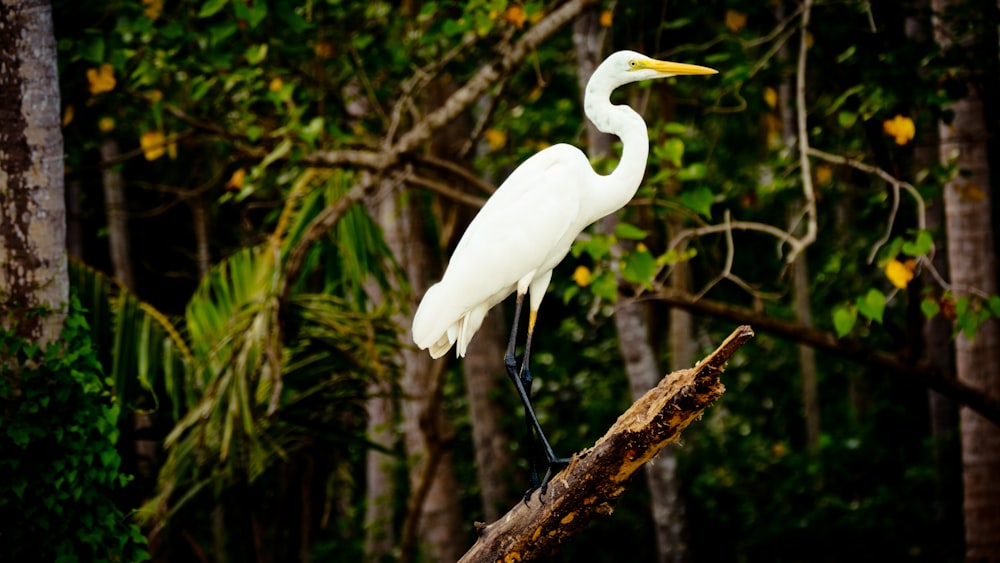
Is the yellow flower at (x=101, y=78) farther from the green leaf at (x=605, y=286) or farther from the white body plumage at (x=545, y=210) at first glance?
the green leaf at (x=605, y=286)

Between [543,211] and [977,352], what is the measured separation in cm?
328

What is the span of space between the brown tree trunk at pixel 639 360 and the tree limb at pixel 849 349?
3.16 ft

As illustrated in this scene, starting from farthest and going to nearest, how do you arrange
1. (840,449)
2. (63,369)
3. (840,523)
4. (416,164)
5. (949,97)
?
(840,449)
(840,523)
(416,164)
(949,97)
(63,369)

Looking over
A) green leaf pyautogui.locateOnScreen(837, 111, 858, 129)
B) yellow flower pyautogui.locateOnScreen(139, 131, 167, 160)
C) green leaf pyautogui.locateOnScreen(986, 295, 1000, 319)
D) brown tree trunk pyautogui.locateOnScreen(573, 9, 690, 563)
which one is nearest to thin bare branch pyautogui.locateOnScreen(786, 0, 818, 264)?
green leaf pyautogui.locateOnScreen(837, 111, 858, 129)

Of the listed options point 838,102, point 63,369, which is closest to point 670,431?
point 63,369

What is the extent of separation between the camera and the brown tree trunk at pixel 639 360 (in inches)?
230

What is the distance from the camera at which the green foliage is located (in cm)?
365

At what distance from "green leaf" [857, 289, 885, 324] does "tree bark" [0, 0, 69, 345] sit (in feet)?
10.1

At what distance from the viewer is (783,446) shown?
30.0 feet


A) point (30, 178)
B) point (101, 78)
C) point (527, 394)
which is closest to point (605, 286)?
point (527, 394)

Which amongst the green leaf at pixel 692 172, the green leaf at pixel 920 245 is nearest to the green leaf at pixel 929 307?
the green leaf at pixel 920 245

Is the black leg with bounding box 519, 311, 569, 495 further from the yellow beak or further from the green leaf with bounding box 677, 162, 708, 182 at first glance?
the green leaf with bounding box 677, 162, 708, 182

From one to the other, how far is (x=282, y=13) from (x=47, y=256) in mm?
1722

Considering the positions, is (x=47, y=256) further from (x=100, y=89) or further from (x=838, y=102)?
(x=838, y=102)
